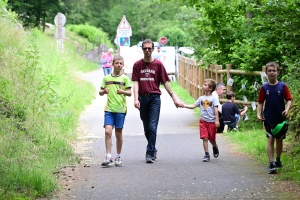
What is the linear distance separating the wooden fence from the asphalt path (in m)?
2.51

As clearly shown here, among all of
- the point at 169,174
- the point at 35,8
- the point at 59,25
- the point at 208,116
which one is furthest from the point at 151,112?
the point at 35,8

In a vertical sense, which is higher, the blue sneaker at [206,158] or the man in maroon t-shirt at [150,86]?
the man in maroon t-shirt at [150,86]

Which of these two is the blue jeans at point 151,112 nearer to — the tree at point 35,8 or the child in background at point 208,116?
the child in background at point 208,116

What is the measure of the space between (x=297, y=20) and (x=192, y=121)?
25.3 ft

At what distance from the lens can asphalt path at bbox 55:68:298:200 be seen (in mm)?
8234

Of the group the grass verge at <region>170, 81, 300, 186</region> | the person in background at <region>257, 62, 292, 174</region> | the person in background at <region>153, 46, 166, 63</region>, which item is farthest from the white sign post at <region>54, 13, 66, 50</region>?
the person in background at <region>257, 62, 292, 174</region>

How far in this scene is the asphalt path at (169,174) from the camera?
823 centimetres

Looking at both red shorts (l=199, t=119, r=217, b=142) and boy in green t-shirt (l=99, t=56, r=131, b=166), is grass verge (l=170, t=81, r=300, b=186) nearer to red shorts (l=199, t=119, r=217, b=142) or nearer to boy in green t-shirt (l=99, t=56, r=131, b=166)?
red shorts (l=199, t=119, r=217, b=142)

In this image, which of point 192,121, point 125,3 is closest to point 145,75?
point 192,121

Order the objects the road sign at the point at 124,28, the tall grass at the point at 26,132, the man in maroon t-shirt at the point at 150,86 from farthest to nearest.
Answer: the road sign at the point at 124,28 < the man in maroon t-shirt at the point at 150,86 < the tall grass at the point at 26,132

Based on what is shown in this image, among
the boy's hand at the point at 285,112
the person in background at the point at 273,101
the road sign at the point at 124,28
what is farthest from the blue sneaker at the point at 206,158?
the road sign at the point at 124,28

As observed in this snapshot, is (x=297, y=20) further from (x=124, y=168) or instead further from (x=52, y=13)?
(x=52, y=13)

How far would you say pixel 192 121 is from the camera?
18.4 m

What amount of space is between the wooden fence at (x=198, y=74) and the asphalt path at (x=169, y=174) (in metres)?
2.51
